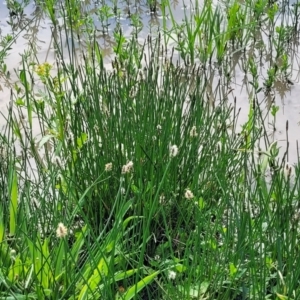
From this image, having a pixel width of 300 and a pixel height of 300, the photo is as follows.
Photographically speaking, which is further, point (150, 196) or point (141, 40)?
point (141, 40)

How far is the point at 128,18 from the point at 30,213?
271 centimetres

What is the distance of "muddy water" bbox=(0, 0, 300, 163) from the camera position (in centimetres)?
320

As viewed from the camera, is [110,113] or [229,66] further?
[229,66]

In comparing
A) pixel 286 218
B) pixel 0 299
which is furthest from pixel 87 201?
A: pixel 286 218

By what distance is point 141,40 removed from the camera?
4125 millimetres

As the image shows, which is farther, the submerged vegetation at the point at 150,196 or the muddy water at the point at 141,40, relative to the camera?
the muddy water at the point at 141,40

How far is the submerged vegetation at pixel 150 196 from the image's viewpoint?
1.80m

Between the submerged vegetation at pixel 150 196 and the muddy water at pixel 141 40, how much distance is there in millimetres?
37

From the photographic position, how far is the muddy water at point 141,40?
10.5 feet

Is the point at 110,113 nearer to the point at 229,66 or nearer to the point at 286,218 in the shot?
the point at 286,218

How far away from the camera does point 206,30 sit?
3.75 m

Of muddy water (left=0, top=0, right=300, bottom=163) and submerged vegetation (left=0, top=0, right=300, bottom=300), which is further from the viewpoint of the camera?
muddy water (left=0, top=0, right=300, bottom=163)

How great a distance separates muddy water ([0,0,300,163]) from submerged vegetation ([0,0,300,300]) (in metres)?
0.04

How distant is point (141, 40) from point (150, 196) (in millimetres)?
2353
